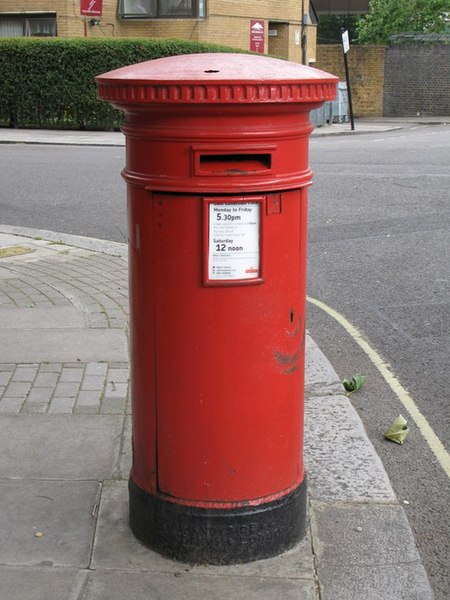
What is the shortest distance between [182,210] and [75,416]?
1884mm

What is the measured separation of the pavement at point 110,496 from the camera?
297 centimetres

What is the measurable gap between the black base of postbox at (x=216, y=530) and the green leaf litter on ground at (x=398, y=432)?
1.32 metres

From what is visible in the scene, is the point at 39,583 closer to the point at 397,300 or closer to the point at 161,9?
the point at 397,300

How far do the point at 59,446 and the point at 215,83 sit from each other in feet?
6.75

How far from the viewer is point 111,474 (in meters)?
3.75

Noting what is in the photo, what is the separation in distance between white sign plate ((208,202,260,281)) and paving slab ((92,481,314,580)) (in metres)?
1.05

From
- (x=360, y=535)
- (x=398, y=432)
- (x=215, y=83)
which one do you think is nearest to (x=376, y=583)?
(x=360, y=535)

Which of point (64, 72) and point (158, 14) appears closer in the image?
point (64, 72)

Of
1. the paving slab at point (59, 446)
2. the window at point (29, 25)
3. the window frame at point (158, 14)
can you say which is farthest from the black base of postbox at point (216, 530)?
the window frame at point (158, 14)

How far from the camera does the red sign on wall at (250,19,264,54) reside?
2961cm

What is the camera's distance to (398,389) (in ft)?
16.6

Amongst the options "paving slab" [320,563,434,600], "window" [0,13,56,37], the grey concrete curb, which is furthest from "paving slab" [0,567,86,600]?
"window" [0,13,56,37]

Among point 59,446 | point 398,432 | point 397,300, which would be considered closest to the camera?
point 59,446

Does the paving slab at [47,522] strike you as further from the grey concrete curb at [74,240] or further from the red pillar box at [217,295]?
the grey concrete curb at [74,240]
